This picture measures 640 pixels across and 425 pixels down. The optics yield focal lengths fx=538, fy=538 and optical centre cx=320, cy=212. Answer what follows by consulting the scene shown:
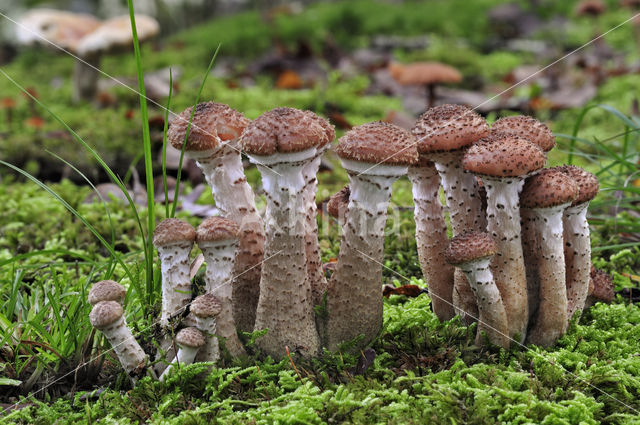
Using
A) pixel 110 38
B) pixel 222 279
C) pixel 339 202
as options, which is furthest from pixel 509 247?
pixel 110 38

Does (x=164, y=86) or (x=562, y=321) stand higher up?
(x=164, y=86)

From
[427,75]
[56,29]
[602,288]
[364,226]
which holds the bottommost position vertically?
[602,288]

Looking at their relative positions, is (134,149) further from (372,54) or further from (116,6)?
(116,6)

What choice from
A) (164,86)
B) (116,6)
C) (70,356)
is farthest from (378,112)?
(116,6)

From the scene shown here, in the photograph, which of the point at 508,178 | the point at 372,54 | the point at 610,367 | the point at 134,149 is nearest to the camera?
the point at 508,178

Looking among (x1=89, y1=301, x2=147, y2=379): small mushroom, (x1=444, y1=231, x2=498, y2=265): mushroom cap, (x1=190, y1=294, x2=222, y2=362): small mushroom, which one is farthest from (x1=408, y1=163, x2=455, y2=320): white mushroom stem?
(x1=89, y1=301, x2=147, y2=379): small mushroom

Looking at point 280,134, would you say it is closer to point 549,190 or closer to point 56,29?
point 549,190

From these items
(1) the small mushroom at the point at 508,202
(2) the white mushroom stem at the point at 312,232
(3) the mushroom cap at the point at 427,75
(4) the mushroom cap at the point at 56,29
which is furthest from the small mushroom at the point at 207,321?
(4) the mushroom cap at the point at 56,29
